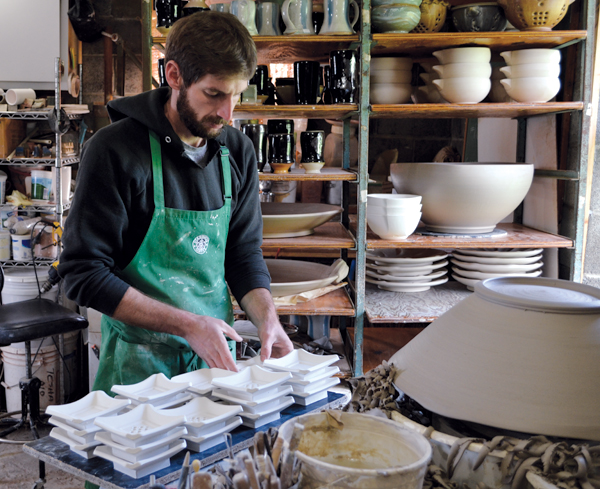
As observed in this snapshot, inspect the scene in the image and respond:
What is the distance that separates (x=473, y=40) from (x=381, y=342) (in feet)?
4.84

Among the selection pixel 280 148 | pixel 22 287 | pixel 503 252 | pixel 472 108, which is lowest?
pixel 22 287

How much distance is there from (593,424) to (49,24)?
404cm

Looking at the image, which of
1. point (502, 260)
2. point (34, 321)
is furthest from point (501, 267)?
point (34, 321)

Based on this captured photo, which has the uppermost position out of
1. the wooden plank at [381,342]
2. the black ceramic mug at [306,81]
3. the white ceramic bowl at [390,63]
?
the white ceramic bowl at [390,63]

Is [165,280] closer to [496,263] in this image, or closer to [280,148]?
[280,148]

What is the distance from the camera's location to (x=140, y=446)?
959 millimetres

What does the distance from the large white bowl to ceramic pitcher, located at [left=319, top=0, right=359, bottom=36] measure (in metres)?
0.65

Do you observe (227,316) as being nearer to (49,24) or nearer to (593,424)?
(593,424)

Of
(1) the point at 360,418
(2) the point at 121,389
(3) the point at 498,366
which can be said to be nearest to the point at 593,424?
(3) the point at 498,366

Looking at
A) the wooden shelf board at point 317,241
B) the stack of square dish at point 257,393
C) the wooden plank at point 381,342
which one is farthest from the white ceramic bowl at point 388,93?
the stack of square dish at point 257,393

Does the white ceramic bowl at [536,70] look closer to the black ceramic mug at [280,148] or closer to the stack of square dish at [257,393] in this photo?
the black ceramic mug at [280,148]

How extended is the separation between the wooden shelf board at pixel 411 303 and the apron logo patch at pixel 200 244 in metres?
1.05

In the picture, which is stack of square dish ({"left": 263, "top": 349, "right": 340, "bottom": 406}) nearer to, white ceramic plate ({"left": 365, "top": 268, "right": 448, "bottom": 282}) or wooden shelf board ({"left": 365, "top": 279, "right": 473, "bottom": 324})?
wooden shelf board ({"left": 365, "top": 279, "right": 473, "bottom": 324})

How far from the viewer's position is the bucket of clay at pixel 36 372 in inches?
143
